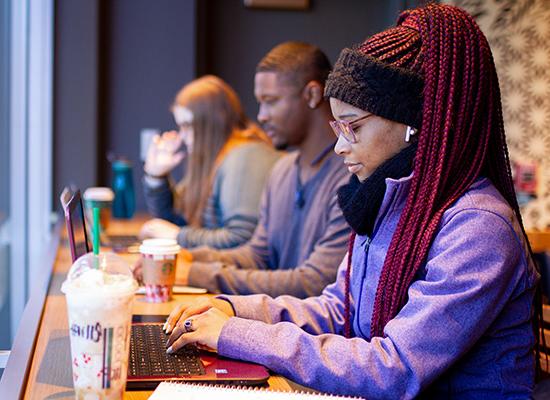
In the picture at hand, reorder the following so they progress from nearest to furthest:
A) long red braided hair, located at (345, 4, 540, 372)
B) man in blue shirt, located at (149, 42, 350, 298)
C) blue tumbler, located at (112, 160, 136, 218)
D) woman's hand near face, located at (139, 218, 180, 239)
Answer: long red braided hair, located at (345, 4, 540, 372), man in blue shirt, located at (149, 42, 350, 298), woman's hand near face, located at (139, 218, 180, 239), blue tumbler, located at (112, 160, 136, 218)

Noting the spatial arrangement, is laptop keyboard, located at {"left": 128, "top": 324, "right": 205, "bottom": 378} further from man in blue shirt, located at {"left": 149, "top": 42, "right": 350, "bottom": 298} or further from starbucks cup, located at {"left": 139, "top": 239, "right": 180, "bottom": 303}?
man in blue shirt, located at {"left": 149, "top": 42, "right": 350, "bottom": 298}

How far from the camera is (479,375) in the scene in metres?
1.29

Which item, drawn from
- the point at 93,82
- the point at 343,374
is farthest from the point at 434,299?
the point at 93,82

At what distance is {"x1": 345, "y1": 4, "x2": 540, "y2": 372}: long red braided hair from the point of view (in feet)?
4.38

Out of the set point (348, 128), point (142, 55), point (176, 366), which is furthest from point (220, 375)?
point (142, 55)

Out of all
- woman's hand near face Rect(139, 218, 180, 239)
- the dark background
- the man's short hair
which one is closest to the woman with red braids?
the man's short hair

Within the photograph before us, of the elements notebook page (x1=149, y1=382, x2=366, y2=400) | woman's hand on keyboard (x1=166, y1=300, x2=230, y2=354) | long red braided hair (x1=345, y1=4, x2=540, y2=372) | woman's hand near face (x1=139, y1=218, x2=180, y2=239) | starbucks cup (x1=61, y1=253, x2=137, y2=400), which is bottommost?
woman's hand near face (x1=139, y1=218, x2=180, y2=239)

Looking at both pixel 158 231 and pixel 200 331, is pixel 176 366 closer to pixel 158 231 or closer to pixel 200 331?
pixel 200 331

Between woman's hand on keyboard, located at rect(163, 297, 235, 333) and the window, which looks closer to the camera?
woman's hand on keyboard, located at rect(163, 297, 235, 333)

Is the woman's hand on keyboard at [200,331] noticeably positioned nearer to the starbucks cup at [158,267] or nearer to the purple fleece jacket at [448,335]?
the purple fleece jacket at [448,335]

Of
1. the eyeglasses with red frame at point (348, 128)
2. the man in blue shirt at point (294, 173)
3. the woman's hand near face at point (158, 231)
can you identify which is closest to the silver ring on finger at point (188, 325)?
the eyeglasses with red frame at point (348, 128)

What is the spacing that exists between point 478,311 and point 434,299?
0.07 metres

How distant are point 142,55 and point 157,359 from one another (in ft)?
10.4

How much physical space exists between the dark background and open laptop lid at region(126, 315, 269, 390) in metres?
2.96
